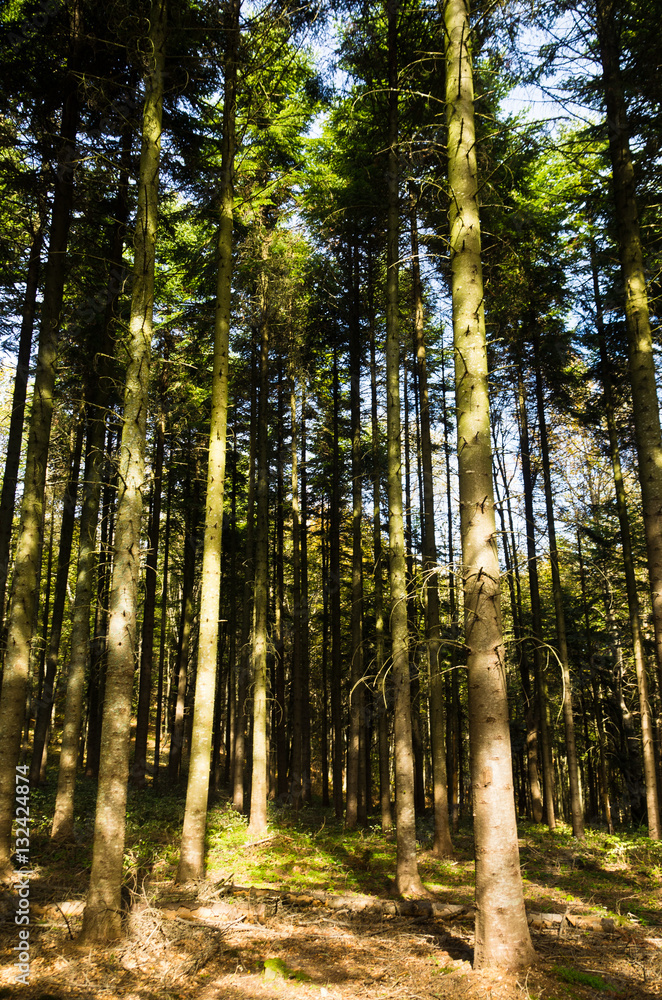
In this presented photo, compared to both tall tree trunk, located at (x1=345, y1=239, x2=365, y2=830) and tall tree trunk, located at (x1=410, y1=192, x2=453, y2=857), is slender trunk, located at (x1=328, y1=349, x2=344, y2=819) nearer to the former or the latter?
tall tree trunk, located at (x1=345, y1=239, x2=365, y2=830)

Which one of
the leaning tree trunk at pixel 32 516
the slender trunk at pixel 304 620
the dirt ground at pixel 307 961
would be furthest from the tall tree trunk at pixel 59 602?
the dirt ground at pixel 307 961

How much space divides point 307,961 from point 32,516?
689cm

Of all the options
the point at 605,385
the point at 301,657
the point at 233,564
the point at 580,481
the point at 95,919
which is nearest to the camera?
the point at 95,919

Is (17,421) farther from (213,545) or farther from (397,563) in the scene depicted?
(397,563)

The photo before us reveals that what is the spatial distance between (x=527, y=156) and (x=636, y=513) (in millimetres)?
12978

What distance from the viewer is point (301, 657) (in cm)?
1734

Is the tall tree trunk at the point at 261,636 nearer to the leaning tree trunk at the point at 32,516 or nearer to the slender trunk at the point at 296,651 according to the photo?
the slender trunk at the point at 296,651

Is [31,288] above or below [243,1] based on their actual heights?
below

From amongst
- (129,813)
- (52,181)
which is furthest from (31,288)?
(129,813)

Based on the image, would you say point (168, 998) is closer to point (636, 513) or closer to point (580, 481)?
point (636, 513)

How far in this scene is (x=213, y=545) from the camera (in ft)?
30.5

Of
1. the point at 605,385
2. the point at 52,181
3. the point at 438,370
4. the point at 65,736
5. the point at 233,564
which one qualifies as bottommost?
the point at 65,736

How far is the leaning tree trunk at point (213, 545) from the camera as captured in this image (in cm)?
837

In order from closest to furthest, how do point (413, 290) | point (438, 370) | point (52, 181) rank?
point (52, 181) → point (413, 290) → point (438, 370)
